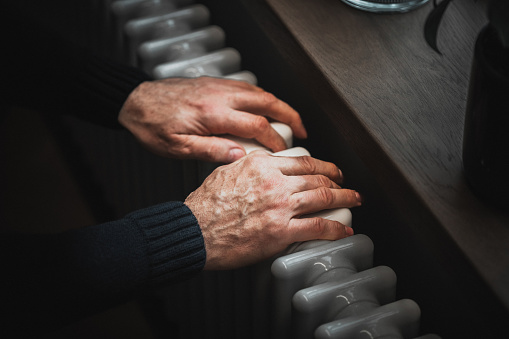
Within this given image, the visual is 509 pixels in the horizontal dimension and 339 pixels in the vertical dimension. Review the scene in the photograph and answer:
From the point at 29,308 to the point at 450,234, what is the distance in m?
0.45

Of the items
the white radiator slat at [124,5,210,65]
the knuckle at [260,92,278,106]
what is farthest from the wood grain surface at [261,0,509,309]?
the white radiator slat at [124,5,210,65]

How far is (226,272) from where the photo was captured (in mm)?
896

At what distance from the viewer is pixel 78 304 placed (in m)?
0.72

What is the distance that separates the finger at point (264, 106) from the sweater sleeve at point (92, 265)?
0.17m

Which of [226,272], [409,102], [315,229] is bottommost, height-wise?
[226,272]

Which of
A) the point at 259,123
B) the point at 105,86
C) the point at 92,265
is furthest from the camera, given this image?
the point at 105,86

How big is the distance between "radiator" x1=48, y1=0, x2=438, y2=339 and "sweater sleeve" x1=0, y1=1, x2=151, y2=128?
0.20 feet

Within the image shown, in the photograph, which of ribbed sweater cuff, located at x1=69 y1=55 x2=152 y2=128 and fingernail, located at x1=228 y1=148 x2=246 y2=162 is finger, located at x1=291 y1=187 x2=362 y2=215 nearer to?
fingernail, located at x1=228 y1=148 x2=246 y2=162

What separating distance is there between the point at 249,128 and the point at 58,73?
1.11ft

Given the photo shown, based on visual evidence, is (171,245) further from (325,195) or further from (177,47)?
(177,47)

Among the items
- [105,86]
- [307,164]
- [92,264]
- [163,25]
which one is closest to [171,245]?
[92,264]

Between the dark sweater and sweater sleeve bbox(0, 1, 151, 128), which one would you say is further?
sweater sleeve bbox(0, 1, 151, 128)

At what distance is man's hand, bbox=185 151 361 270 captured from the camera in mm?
736

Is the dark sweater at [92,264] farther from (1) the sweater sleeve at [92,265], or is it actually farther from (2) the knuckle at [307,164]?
(2) the knuckle at [307,164]
